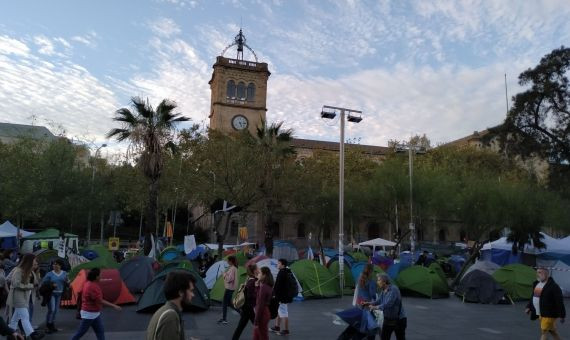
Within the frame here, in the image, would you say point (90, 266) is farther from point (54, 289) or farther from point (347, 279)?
point (347, 279)

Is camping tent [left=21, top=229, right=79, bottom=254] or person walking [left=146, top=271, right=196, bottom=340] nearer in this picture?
person walking [left=146, top=271, right=196, bottom=340]

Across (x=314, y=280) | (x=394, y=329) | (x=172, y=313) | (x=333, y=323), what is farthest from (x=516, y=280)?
(x=172, y=313)

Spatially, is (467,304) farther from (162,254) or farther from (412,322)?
(162,254)

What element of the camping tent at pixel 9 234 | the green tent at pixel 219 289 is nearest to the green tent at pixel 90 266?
the green tent at pixel 219 289

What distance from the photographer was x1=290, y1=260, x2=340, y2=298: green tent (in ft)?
52.7

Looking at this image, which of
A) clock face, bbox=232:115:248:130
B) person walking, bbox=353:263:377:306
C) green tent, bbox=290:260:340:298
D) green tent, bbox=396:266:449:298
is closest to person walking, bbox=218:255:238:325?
person walking, bbox=353:263:377:306

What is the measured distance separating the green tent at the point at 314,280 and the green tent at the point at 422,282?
277 centimetres

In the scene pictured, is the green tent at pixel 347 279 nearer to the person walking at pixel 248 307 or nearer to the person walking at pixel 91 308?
the person walking at pixel 248 307

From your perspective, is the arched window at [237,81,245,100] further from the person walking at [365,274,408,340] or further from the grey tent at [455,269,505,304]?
the person walking at [365,274,408,340]

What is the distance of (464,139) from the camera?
8725 cm

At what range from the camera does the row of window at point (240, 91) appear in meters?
61.0

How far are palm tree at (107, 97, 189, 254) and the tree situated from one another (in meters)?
18.8

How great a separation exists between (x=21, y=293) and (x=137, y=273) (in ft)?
26.6

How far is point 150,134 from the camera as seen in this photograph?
23141 mm
